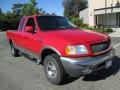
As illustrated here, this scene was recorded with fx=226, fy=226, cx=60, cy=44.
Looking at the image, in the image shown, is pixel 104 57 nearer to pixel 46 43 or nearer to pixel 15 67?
pixel 46 43

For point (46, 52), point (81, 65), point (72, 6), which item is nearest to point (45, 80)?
point (46, 52)

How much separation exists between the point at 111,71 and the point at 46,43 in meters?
2.23

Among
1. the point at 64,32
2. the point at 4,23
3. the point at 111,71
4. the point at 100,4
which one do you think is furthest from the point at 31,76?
the point at 4,23

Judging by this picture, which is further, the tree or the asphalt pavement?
the tree

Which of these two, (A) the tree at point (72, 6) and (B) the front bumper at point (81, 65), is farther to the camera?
(A) the tree at point (72, 6)

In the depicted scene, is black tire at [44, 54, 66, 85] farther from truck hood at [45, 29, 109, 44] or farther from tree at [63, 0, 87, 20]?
tree at [63, 0, 87, 20]

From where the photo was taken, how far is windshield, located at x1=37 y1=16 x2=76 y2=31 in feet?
22.5

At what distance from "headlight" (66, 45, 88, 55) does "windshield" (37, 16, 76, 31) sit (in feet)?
5.30

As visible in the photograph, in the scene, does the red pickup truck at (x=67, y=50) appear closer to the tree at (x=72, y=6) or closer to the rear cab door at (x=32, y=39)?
the rear cab door at (x=32, y=39)

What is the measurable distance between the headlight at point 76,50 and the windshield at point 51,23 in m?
1.62

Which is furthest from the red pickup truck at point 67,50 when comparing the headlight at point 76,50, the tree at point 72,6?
the tree at point 72,6

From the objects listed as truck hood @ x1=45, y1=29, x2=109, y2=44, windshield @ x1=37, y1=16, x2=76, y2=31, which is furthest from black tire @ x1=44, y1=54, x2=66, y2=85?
windshield @ x1=37, y1=16, x2=76, y2=31

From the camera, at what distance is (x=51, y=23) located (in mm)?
7113

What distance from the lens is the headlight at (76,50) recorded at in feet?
17.5
